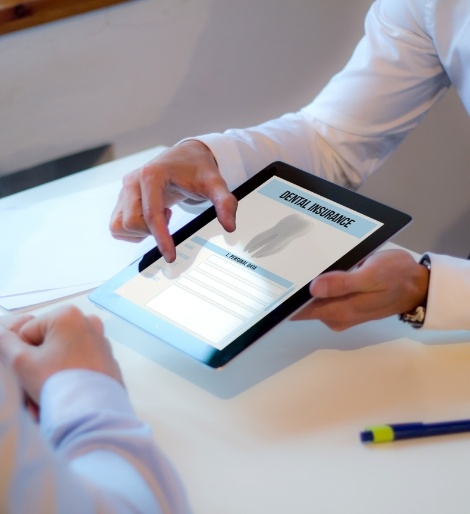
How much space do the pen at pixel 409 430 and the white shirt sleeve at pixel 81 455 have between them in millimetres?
207

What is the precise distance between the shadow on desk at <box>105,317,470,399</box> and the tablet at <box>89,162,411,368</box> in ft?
0.13

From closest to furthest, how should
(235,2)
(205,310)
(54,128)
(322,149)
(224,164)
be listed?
(205,310)
(224,164)
(322,149)
(54,128)
(235,2)

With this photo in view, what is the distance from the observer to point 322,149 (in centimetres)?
114

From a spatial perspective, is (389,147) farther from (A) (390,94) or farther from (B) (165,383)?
(B) (165,383)

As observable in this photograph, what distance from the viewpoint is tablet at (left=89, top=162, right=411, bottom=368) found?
74cm

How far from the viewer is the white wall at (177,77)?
1.32 m

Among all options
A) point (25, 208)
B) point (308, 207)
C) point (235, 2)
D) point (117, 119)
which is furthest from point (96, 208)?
point (235, 2)

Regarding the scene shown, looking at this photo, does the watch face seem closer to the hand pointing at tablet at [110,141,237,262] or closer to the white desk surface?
the white desk surface

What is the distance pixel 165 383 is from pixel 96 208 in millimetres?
346

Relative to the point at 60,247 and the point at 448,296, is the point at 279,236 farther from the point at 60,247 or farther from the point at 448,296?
the point at 60,247

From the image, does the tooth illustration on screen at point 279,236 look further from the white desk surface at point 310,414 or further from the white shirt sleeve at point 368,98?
the white shirt sleeve at point 368,98

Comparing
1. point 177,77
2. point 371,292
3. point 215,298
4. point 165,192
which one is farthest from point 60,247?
point 177,77

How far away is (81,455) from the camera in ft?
1.84

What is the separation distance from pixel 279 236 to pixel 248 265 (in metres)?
0.05
